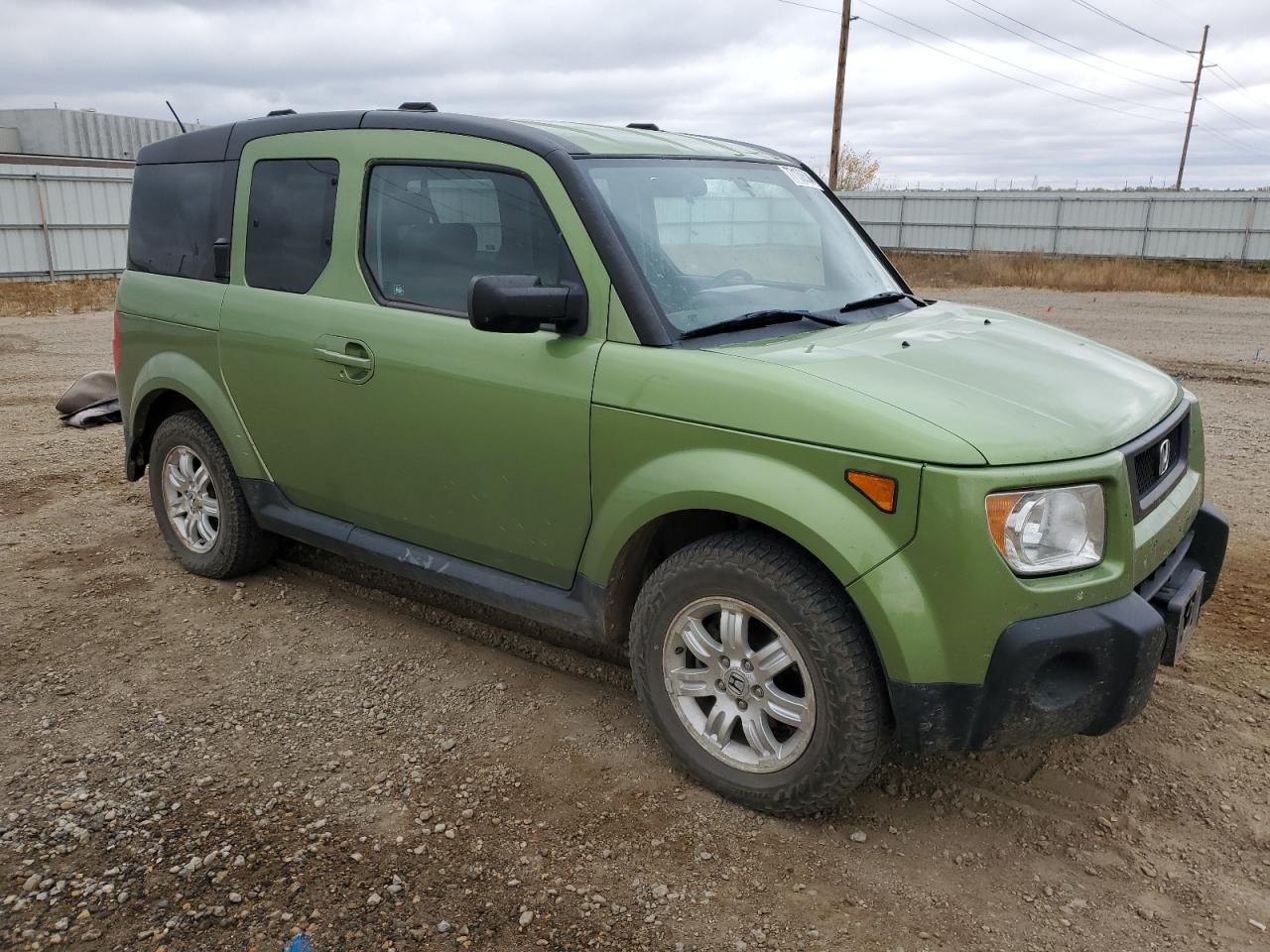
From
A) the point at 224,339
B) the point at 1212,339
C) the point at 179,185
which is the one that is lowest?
the point at 1212,339

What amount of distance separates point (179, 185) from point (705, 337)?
287 centimetres

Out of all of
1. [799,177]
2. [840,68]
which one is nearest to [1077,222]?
[840,68]

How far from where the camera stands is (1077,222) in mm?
32406

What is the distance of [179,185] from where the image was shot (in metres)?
4.66

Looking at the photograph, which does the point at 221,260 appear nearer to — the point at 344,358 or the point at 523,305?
the point at 344,358

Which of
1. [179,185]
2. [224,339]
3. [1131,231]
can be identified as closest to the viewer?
[224,339]

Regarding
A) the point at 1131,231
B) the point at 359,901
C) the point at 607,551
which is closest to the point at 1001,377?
the point at 607,551

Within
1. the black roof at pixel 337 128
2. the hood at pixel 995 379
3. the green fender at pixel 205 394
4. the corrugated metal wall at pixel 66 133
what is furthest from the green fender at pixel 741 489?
the corrugated metal wall at pixel 66 133

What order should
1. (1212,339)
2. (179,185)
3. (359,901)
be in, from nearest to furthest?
(359,901) → (179,185) → (1212,339)

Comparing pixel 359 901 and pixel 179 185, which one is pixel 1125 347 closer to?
pixel 179 185

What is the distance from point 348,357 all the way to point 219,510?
1.40 metres

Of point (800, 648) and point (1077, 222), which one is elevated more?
point (1077, 222)

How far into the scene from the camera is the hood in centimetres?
268

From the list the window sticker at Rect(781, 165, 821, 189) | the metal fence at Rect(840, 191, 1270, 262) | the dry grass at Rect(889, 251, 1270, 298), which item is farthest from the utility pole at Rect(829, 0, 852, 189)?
the window sticker at Rect(781, 165, 821, 189)
